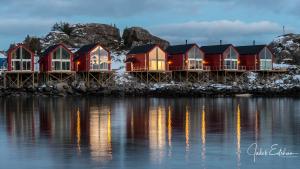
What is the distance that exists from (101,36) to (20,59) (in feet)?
104

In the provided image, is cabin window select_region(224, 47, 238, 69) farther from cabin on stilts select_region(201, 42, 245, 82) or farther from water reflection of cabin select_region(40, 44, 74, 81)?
water reflection of cabin select_region(40, 44, 74, 81)

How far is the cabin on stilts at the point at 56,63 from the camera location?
73.9 m

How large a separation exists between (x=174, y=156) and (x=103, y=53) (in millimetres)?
58636

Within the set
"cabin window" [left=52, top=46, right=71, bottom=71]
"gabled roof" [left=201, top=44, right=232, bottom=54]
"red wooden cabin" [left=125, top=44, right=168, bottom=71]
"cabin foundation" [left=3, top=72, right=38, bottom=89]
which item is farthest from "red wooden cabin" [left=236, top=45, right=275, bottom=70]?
"cabin foundation" [left=3, top=72, right=38, bottom=89]

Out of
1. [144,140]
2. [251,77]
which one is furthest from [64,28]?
[144,140]

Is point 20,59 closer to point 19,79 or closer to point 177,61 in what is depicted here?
point 19,79

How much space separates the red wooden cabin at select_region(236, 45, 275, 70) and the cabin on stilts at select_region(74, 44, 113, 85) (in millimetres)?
24220

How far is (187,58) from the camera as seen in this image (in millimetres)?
82625

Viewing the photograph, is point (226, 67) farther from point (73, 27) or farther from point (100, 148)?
point (100, 148)

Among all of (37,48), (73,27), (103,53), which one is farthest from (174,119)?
(73,27)

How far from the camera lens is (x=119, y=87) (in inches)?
2968

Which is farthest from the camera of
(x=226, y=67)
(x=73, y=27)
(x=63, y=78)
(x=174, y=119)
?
(x=73, y=27)

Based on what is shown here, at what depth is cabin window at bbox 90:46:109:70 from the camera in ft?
253

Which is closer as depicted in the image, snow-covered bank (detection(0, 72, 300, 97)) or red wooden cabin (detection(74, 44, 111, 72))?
snow-covered bank (detection(0, 72, 300, 97))
